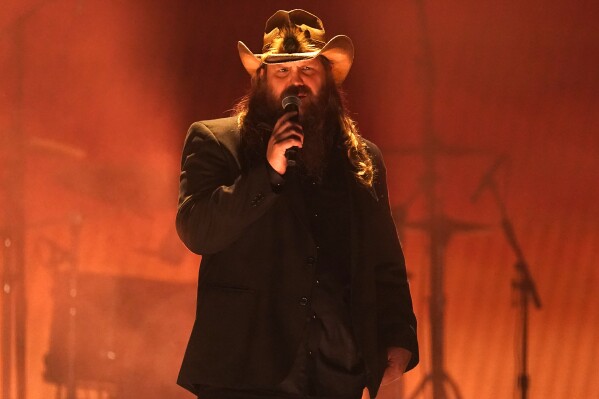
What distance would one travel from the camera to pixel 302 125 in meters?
1.96

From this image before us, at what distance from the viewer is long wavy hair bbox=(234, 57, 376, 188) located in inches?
78.1

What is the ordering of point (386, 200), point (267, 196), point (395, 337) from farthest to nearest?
point (386, 200) < point (395, 337) < point (267, 196)

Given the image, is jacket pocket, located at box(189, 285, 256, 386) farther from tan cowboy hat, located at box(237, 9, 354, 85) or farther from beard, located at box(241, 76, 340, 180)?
tan cowboy hat, located at box(237, 9, 354, 85)

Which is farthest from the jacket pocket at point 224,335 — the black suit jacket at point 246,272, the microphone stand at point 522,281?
the microphone stand at point 522,281

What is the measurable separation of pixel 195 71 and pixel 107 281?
911 mm

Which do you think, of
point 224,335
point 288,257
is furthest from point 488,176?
point 224,335

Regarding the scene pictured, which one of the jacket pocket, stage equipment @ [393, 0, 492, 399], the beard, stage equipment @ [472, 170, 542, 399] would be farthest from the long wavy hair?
stage equipment @ [472, 170, 542, 399]

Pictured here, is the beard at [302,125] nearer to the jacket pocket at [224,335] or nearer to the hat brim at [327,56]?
the hat brim at [327,56]

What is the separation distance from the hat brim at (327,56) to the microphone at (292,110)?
130mm

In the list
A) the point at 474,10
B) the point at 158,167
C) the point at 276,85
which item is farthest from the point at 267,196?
the point at 474,10

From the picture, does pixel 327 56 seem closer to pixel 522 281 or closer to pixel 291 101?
pixel 291 101

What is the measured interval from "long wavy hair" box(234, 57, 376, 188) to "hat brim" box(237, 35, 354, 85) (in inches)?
0.9

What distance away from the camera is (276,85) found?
6.68 ft

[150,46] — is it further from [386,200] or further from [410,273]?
[386,200]
